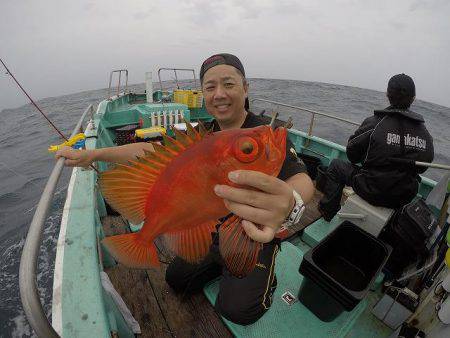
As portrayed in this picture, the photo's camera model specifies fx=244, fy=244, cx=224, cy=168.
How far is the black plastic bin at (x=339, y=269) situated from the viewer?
220cm

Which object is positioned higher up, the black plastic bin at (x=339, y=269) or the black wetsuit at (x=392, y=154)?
the black wetsuit at (x=392, y=154)

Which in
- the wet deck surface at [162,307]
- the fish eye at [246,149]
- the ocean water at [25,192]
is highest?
the fish eye at [246,149]

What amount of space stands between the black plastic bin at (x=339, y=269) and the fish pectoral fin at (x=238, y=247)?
1.39 metres

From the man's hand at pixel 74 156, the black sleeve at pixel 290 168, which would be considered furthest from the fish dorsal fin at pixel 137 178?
the black sleeve at pixel 290 168

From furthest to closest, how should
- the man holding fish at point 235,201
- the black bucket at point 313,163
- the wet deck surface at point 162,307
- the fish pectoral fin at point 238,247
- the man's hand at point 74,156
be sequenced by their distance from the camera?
the black bucket at point 313,163, the wet deck surface at point 162,307, the man's hand at point 74,156, the fish pectoral fin at point 238,247, the man holding fish at point 235,201

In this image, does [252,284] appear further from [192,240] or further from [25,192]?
[25,192]

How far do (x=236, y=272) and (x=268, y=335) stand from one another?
1.64 meters

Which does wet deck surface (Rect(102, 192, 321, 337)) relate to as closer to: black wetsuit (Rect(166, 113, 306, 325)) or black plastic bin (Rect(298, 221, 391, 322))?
black wetsuit (Rect(166, 113, 306, 325))

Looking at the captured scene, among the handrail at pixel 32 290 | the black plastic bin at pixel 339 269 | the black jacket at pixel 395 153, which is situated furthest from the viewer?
the black jacket at pixel 395 153

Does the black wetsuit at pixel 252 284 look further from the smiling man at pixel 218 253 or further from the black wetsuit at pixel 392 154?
the black wetsuit at pixel 392 154

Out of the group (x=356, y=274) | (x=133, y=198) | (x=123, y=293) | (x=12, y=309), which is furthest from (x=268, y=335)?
(x=12, y=309)

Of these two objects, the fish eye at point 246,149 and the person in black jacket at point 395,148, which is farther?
the person in black jacket at point 395,148

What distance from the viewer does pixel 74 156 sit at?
1.96 m

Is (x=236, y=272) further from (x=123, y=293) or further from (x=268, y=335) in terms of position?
(x=123, y=293)
